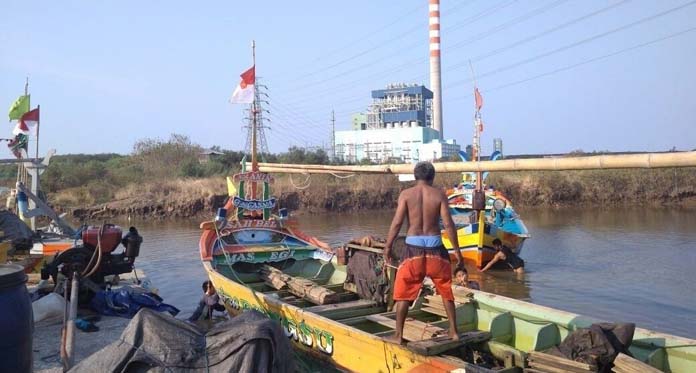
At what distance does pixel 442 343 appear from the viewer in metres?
5.68

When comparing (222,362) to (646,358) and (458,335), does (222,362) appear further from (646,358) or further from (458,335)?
(646,358)

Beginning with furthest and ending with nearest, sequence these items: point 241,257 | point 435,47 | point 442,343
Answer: point 435,47 < point 241,257 < point 442,343

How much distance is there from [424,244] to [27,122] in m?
15.1

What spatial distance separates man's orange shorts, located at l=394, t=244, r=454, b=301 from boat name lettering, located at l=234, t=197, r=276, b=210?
6626 millimetres

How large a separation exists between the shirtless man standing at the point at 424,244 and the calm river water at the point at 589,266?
20.4 ft

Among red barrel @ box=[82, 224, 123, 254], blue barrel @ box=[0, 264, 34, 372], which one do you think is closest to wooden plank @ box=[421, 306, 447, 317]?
red barrel @ box=[82, 224, 123, 254]

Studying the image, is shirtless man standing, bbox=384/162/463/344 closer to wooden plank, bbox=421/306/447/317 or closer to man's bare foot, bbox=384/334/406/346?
man's bare foot, bbox=384/334/406/346

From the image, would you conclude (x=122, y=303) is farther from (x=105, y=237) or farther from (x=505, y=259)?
(x=505, y=259)

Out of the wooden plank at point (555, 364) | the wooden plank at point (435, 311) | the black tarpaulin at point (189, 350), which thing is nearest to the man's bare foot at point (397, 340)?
the wooden plank at point (555, 364)

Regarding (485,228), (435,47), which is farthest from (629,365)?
(435,47)

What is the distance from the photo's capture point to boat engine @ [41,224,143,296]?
802cm

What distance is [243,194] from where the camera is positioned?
1255 centimetres

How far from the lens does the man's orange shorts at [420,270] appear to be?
18.4 ft

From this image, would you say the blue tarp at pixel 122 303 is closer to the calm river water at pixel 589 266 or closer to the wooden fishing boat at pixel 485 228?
the calm river water at pixel 589 266
